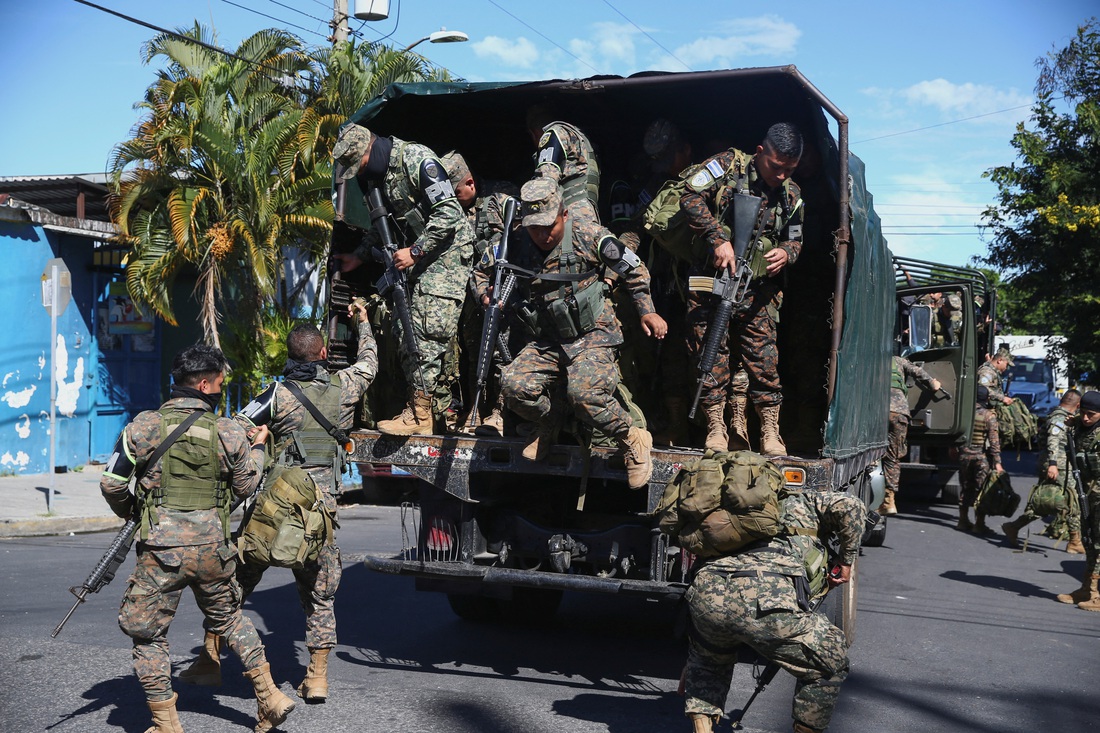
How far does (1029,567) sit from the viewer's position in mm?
10516

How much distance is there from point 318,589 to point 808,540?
2457 millimetres

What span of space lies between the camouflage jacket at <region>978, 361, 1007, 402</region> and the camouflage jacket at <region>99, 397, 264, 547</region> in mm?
10955

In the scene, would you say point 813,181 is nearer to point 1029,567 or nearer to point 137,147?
point 1029,567

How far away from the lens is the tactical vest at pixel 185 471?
15.0ft

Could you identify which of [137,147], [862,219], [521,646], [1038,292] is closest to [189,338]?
[137,147]

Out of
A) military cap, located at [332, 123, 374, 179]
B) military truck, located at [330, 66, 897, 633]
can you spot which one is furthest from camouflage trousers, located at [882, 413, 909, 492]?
military cap, located at [332, 123, 374, 179]

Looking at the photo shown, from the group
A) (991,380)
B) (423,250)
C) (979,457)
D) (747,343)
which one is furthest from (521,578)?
(991,380)

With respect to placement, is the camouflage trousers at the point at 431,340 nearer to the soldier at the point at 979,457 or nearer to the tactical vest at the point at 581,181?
the tactical vest at the point at 581,181

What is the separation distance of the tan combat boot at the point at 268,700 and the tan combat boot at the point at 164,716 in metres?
0.34

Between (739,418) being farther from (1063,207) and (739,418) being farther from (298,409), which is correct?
Answer: (1063,207)

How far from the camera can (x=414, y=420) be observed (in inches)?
243

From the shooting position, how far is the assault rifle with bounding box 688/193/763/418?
19.7ft

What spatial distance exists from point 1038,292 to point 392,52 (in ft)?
44.6

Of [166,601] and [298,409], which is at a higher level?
[298,409]
